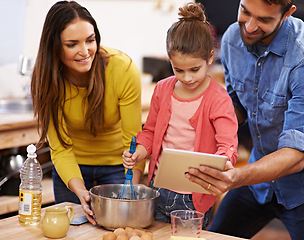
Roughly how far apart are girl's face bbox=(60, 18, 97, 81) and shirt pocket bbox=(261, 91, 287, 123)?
716 millimetres

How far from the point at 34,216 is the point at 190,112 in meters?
0.66

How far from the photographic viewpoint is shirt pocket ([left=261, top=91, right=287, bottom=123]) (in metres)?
1.88

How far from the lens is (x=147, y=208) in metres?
1.59

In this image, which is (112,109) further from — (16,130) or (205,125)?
(16,130)

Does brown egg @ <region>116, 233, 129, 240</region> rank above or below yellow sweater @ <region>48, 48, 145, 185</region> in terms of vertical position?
below

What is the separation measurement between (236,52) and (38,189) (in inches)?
38.2

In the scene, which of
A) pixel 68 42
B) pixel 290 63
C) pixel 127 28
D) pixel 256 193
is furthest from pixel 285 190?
pixel 127 28

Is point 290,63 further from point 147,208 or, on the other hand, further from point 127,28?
point 127,28

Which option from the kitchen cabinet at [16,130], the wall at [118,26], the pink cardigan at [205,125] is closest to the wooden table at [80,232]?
the pink cardigan at [205,125]

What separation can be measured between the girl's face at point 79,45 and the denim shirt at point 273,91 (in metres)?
0.58

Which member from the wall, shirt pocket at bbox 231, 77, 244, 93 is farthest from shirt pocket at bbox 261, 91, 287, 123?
the wall

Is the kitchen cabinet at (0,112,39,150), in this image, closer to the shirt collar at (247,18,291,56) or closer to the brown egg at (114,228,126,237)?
the brown egg at (114,228,126,237)

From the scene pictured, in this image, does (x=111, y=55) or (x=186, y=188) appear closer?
(x=186, y=188)

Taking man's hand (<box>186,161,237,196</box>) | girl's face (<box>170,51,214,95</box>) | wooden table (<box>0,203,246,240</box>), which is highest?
girl's face (<box>170,51,214,95</box>)
